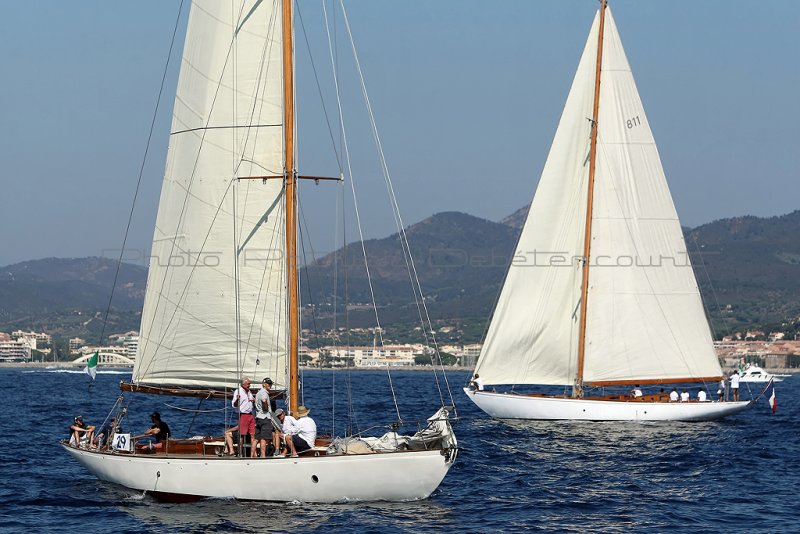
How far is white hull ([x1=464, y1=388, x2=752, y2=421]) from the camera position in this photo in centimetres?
4597

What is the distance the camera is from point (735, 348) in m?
186

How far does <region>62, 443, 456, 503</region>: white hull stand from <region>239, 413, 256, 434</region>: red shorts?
3.00ft

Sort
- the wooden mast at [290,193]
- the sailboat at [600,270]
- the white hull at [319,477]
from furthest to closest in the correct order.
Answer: the sailboat at [600,270], the wooden mast at [290,193], the white hull at [319,477]

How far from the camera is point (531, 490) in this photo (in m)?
29.8

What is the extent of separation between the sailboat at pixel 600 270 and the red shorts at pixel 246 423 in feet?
74.5

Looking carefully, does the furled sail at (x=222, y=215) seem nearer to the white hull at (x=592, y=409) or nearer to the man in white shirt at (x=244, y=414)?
the man in white shirt at (x=244, y=414)

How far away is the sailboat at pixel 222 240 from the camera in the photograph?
2725 centimetres

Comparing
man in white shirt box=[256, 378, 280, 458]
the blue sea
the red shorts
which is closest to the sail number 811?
the blue sea

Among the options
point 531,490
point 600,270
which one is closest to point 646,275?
point 600,270

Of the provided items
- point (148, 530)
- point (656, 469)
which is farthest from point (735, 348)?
point (148, 530)

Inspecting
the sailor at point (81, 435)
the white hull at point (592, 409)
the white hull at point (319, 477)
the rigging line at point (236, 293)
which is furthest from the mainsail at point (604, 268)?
the white hull at point (319, 477)

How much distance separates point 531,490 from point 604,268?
2008cm

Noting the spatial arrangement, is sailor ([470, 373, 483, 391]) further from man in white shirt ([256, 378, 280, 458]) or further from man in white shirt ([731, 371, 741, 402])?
man in white shirt ([256, 378, 280, 458])

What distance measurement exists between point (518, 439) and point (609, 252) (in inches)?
415
